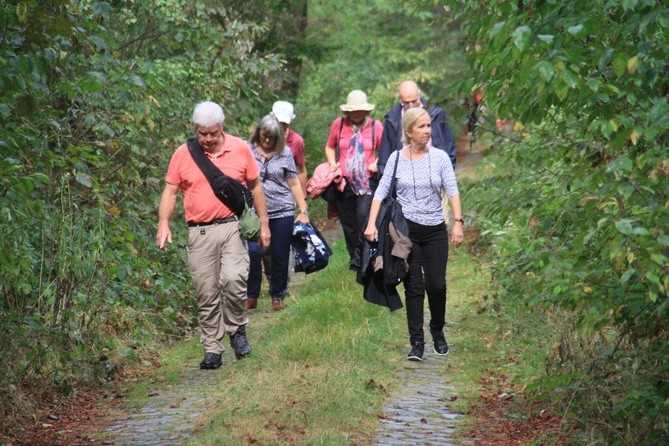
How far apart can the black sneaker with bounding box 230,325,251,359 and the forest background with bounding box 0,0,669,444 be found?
0.88 m

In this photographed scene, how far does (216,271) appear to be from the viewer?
929cm

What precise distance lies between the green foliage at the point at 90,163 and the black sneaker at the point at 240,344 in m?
0.90

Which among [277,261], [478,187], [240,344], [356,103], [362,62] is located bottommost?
[240,344]

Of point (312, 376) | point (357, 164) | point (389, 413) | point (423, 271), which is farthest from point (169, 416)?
point (357, 164)

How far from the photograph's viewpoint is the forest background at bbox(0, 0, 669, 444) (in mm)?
4855

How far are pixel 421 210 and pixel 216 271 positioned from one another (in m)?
1.78

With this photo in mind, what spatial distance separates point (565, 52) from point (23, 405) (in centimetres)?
453

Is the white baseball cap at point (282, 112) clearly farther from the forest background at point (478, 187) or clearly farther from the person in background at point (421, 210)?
the person in background at point (421, 210)

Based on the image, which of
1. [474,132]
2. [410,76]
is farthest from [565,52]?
[410,76]

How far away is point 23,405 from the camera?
7430mm

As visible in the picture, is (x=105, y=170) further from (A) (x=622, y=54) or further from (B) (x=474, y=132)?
(A) (x=622, y=54)

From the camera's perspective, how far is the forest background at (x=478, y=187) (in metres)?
4.86

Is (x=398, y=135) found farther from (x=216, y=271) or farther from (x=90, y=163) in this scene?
(x=90, y=163)

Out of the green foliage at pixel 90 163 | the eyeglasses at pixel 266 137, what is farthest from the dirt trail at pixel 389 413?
the eyeglasses at pixel 266 137
